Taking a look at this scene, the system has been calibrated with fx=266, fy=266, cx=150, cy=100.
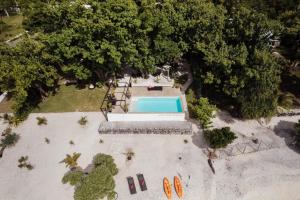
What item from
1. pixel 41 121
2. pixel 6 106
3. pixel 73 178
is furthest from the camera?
pixel 6 106

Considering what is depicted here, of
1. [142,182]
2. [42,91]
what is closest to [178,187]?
[142,182]

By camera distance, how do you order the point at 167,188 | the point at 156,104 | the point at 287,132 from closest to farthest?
the point at 167,188, the point at 287,132, the point at 156,104

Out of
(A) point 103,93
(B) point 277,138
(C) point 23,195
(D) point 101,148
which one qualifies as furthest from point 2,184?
(B) point 277,138

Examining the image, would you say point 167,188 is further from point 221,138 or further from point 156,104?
point 156,104

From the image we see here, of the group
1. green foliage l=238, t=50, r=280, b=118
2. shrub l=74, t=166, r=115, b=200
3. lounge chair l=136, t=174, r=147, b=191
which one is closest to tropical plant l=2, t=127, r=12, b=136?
shrub l=74, t=166, r=115, b=200

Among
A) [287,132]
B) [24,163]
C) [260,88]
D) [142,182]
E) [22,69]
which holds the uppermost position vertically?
[22,69]

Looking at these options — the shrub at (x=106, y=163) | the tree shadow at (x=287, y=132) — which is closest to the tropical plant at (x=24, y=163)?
the shrub at (x=106, y=163)

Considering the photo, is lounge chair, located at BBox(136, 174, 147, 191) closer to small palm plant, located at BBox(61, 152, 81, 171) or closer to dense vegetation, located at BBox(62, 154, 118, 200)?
dense vegetation, located at BBox(62, 154, 118, 200)

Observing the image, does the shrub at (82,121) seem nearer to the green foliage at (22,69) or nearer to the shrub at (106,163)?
the green foliage at (22,69)
